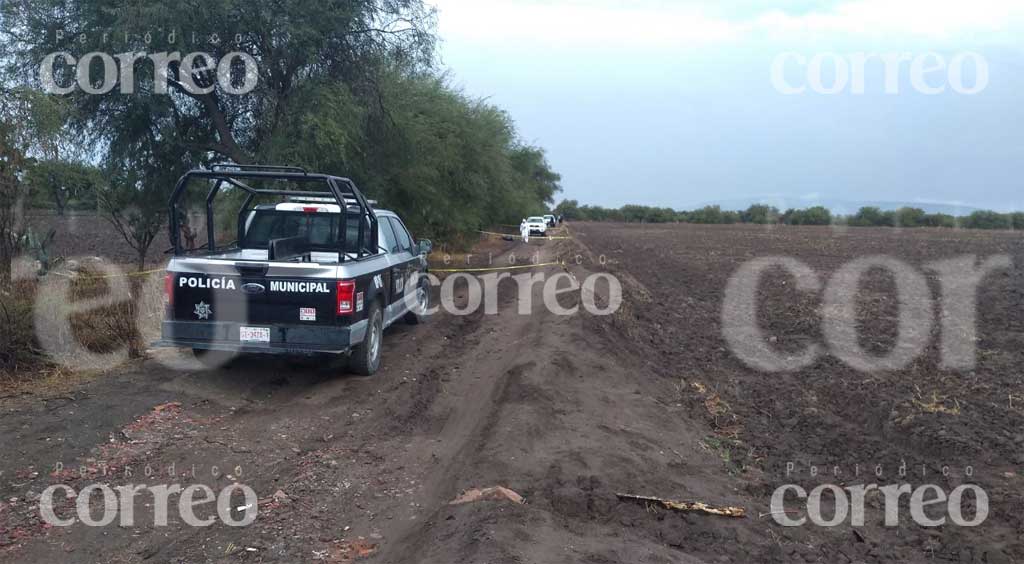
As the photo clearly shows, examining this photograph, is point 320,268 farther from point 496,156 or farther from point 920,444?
point 496,156

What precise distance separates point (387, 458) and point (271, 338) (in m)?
2.41

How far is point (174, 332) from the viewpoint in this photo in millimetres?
8734

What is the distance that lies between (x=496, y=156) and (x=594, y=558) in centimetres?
2350

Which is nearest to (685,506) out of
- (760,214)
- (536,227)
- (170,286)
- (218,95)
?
(170,286)

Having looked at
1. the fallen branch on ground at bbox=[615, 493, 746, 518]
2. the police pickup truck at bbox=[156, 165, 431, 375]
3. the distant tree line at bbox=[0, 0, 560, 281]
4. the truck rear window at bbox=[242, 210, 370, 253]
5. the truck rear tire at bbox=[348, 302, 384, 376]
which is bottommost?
the fallen branch on ground at bbox=[615, 493, 746, 518]

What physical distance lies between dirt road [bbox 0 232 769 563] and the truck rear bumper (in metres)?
0.53

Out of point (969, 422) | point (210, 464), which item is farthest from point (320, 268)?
point (969, 422)

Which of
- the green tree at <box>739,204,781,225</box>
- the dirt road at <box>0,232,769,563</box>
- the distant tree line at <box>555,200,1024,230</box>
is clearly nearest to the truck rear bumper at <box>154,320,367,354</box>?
the dirt road at <box>0,232,769,563</box>

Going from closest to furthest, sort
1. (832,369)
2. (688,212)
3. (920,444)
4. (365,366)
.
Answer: (920,444)
(365,366)
(832,369)
(688,212)

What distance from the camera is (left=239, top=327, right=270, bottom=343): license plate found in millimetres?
8664

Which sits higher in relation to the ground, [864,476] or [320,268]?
[320,268]

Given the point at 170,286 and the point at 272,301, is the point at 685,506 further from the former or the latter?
the point at 170,286

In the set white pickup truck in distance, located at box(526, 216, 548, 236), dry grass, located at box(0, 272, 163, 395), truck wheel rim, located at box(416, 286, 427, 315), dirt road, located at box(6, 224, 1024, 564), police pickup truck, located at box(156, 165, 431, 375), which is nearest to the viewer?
dirt road, located at box(6, 224, 1024, 564)

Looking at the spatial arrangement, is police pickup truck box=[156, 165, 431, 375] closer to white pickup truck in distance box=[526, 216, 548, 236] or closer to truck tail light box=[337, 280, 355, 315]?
truck tail light box=[337, 280, 355, 315]
